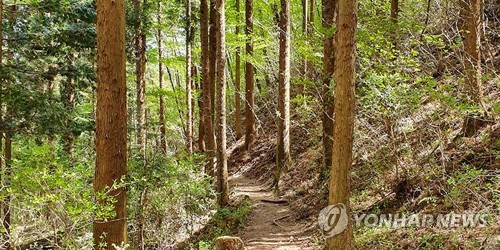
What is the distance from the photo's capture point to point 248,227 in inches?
379

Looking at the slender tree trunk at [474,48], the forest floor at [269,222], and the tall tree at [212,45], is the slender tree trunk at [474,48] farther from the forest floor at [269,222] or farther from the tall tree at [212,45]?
the tall tree at [212,45]

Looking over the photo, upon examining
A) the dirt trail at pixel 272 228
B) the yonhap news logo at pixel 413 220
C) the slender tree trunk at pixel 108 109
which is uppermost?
the slender tree trunk at pixel 108 109

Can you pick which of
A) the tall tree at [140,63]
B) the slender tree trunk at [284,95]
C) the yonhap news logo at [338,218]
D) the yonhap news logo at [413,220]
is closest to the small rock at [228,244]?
the yonhap news logo at [413,220]

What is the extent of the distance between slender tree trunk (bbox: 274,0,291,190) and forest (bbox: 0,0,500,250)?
0.15 ft

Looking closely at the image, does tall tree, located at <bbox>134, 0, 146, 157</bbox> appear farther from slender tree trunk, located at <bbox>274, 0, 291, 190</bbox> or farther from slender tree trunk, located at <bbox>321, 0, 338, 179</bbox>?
slender tree trunk, located at <bbox>321, 0, 338, 179</bbox>

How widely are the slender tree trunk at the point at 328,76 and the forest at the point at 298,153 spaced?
0.03 m

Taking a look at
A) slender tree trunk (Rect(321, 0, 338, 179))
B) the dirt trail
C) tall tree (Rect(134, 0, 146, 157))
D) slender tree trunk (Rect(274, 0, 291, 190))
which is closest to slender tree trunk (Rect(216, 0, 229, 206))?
the dirt trail

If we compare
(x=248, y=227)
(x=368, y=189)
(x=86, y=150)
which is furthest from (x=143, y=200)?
(x=86, y=150)

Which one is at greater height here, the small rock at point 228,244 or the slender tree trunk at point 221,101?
the slender tree trunk at point 221,101

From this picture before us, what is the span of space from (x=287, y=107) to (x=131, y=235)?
6.23 m

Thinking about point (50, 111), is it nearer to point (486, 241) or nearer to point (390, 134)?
point (390, 134)

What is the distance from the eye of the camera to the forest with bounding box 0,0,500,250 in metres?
5.20

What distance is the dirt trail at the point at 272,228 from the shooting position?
7.85 meters

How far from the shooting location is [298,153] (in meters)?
13.6
